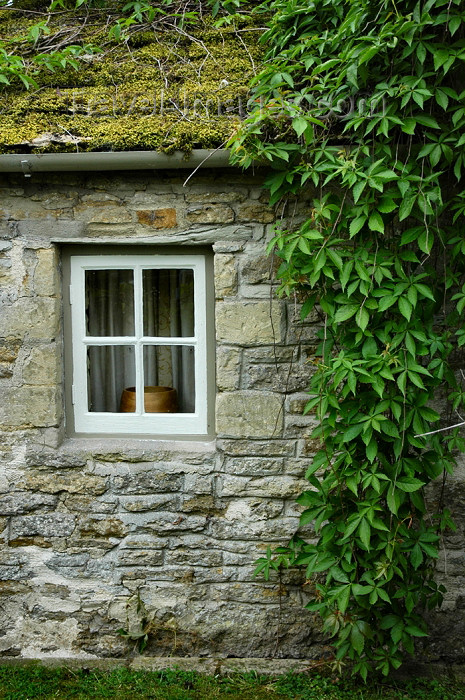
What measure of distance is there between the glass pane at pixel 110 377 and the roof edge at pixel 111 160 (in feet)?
3.58

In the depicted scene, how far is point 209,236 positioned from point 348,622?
2.18 meters

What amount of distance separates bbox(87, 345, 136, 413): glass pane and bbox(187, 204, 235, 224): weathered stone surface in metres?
0.95

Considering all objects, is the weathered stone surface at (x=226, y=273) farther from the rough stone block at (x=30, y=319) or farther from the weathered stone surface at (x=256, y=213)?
the rough stone block at (x=30, y=319)

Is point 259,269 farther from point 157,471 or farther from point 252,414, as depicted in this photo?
point 157,471

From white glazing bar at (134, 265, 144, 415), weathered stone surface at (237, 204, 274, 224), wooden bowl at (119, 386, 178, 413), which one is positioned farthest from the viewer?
wooden bowl at (119, 386, 178, 413)

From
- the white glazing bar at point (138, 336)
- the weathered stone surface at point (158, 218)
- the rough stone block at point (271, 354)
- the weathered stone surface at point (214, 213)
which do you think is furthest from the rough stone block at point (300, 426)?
the weathered stone surface at point (158, 218)

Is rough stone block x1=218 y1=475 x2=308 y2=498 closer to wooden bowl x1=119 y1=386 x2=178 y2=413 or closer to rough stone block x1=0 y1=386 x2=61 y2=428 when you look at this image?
wooden bowl x1=119 y1=386 x2=178 y2=413

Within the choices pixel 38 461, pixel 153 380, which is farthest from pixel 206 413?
pixel 38 461

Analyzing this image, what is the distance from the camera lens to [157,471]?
11.7 ft

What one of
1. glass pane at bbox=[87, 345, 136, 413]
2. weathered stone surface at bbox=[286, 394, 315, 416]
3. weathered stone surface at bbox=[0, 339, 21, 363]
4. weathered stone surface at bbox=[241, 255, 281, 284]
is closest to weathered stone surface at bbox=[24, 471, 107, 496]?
glass pane at bbox=[87, 345, 136, 413]

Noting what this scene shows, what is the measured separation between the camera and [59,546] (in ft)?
11.9

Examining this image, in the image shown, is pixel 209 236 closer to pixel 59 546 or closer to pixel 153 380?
pixel 153 380

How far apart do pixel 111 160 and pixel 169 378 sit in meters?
→ 1.34

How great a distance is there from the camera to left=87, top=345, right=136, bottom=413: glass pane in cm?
384
